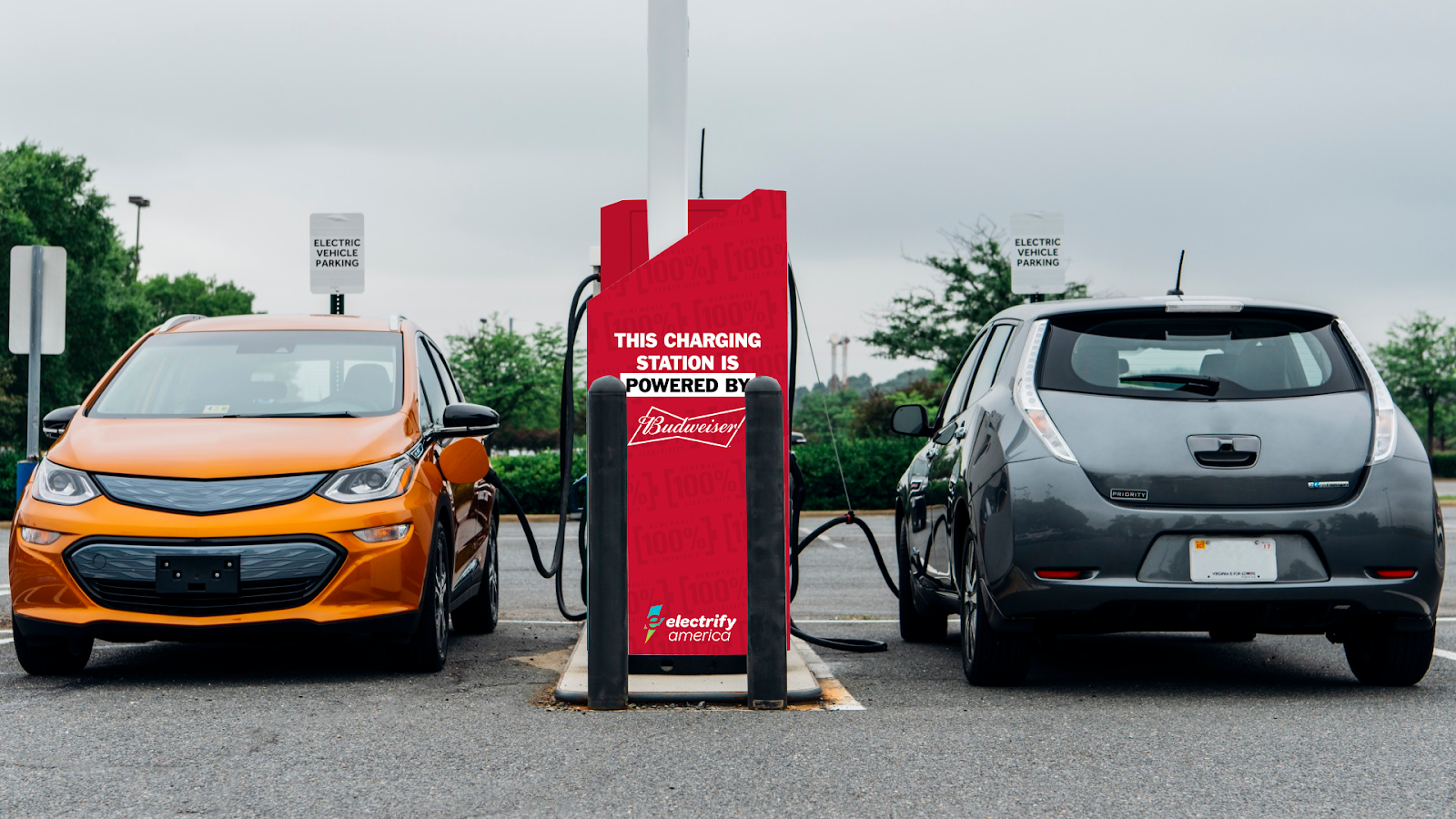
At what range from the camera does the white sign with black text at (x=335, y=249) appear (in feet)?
47.0

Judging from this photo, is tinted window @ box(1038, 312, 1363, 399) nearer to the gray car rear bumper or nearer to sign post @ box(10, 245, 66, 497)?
the gray car rear bumper

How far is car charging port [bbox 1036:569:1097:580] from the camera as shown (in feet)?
18.1

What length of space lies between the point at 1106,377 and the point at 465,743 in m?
2.86

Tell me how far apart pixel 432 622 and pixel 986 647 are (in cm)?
246

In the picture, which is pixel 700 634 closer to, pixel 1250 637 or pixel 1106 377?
pixel 1106 377

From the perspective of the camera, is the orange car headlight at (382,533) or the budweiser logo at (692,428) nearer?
the budweiser logo at (692,428)

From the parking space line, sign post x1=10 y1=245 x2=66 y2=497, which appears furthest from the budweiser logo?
sign post x1=10 y1=245 x2=66 y2=497

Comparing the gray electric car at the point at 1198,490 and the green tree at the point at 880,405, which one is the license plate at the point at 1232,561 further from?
the green tree at the point at 880,405

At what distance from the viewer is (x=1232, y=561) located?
5.49 m

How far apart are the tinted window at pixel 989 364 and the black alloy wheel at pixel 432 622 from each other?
2.56 m

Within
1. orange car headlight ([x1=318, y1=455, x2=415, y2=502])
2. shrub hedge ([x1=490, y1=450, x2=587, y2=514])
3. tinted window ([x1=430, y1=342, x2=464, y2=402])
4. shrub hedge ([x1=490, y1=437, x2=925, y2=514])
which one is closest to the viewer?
orange car headlight ([x1=318, y1=455, x2=415, y2=502])

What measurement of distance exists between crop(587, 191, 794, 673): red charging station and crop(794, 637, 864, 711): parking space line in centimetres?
58

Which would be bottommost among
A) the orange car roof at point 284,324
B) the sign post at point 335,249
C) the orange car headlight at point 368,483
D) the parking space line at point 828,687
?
the parking space line at point 828,687

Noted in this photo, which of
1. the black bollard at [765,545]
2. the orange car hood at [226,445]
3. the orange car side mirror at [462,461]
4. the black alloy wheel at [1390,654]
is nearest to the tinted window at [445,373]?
the orange car side mirror at [462,461]
